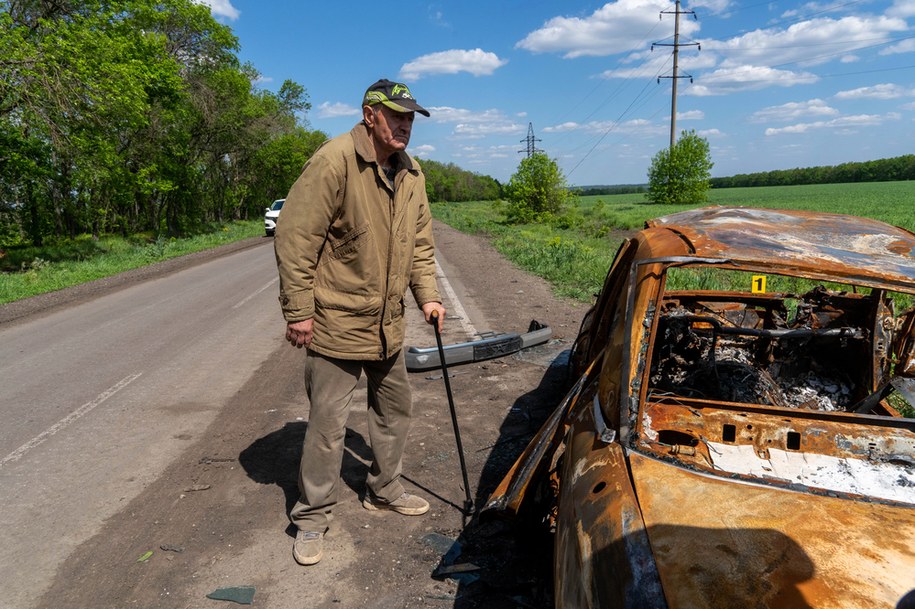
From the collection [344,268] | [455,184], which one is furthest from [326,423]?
[455,184]

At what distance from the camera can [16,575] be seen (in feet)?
9.92

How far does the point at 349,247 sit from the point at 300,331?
0.48 metres

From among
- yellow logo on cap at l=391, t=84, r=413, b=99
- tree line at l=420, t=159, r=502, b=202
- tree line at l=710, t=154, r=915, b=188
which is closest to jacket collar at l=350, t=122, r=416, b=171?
yellow logo on cap at l=391, t=84, r=413, b=99

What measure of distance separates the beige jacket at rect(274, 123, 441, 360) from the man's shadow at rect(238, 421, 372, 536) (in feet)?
3.91

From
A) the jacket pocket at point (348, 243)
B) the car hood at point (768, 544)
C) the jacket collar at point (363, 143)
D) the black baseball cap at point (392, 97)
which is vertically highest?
the black baseball cap at point (392, 97)

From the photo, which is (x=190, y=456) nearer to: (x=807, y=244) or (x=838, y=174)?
(x=807, y=244)

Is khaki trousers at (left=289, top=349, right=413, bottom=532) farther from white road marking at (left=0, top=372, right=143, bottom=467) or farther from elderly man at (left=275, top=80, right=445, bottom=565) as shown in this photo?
white road marking at (left=0, top=372, right=143, bottom=467)

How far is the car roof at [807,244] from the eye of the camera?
241 cm

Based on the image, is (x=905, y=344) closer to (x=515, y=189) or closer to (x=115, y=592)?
(x=115, y=592)

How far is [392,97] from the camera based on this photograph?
9.78 feet

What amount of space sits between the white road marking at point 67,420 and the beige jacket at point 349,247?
2.97 metres

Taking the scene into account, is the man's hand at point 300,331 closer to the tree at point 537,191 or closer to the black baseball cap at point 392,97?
the black baseball cap at point 392,97

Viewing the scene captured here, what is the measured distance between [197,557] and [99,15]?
20.6m

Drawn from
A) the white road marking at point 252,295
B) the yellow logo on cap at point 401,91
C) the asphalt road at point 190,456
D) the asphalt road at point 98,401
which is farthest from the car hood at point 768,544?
the white road marking at point 252,295
